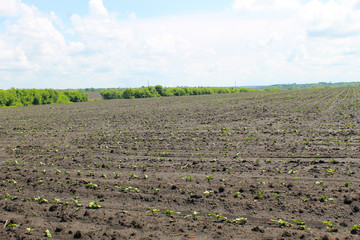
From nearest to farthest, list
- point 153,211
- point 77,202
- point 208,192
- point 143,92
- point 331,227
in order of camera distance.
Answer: point 331,227 → point 153,211 → point 77,202 → point 208,192 → point 143,92

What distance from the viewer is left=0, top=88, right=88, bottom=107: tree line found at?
184 ft

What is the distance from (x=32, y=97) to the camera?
61.0 metres

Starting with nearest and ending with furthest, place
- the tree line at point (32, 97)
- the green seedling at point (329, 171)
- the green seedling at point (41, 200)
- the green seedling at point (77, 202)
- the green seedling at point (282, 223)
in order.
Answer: the green seedling at point (282, 223) < the green seedling at point (77, 202) < the green seedling at point (41, 200) < the green seedling at point (329, 171) < the tree line at point (32, 97)

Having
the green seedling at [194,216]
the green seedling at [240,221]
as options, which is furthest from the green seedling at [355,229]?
the green seedling at [194,216]

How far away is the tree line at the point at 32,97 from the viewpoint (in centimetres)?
5603

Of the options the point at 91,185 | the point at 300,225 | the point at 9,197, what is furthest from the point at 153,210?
the point at 9,197

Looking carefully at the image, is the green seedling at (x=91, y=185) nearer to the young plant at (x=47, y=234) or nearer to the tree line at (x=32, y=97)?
the young plant at (x=47, y=234)

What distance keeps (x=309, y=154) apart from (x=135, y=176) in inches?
247

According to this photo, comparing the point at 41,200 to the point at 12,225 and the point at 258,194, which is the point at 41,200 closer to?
the point at 12,225

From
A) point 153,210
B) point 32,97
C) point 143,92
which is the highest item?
point 32,97

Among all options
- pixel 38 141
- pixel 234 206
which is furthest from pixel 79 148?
pixel 234 206

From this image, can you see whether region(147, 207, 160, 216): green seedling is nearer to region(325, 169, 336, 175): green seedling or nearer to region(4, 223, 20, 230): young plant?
region(4, 223, 20, 230): young plant

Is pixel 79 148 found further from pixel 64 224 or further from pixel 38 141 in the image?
pixel 64 224

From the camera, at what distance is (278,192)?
22.4ft
